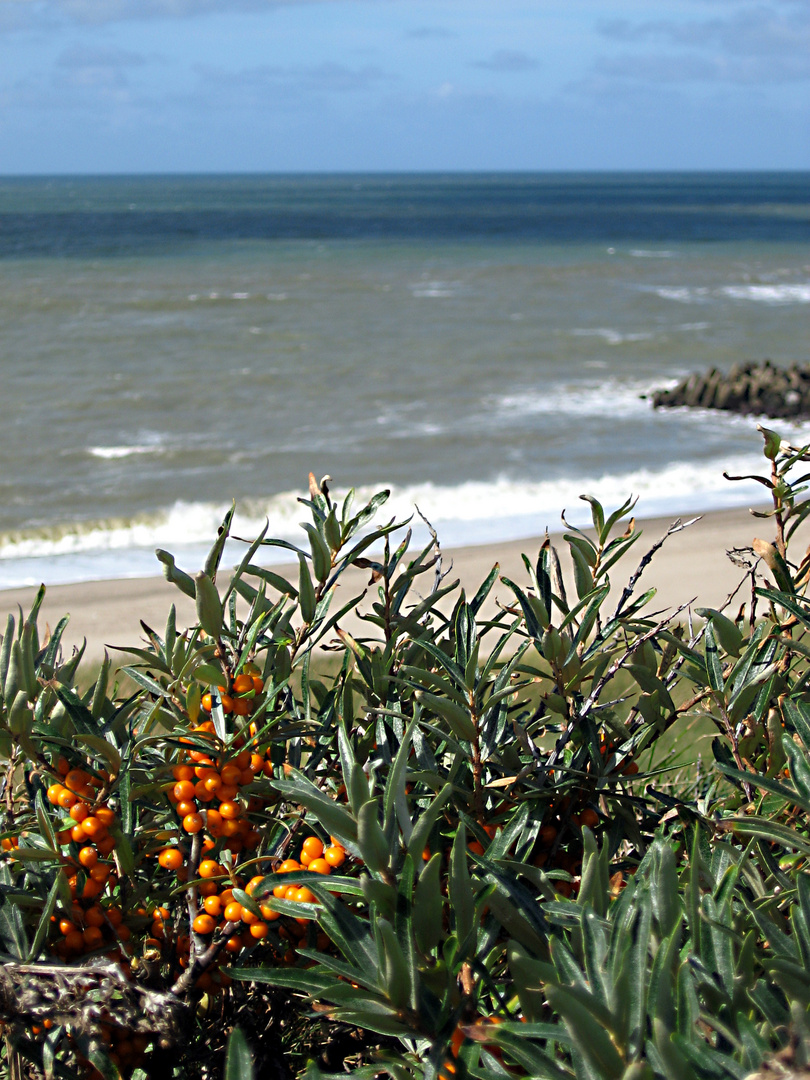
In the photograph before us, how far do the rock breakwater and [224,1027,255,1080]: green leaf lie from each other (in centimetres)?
1415

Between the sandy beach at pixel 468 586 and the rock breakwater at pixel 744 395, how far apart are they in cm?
649

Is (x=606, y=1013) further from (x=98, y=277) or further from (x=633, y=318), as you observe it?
(x=98, y=277)

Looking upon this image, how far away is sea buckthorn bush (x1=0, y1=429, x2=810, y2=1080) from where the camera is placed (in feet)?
3.16

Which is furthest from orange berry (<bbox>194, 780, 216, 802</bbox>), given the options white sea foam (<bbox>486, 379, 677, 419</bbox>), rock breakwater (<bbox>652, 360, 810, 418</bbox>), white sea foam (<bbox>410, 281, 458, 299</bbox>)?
white sea foam (<bbox>410, 281, 458, 299</bbox>)

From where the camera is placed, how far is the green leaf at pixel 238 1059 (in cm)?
92

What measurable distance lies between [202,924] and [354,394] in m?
13.8

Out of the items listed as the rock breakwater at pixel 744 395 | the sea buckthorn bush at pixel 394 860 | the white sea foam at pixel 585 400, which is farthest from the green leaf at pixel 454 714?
the rock breakwater at pixel 744 395

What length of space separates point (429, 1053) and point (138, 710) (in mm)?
769

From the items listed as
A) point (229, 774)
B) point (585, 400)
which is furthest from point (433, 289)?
point (229, 774)

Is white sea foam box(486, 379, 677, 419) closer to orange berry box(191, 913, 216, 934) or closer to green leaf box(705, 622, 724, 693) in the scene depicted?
green leaf box(705, 622, 724, 693)

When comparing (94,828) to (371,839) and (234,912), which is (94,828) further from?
(371,839)

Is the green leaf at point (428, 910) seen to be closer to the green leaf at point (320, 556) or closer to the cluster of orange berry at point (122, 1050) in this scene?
the cluster of orange berry at point (122, 1050)

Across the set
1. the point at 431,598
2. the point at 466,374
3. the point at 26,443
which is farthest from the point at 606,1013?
the point at 466,374

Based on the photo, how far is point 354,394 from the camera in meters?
14.8
